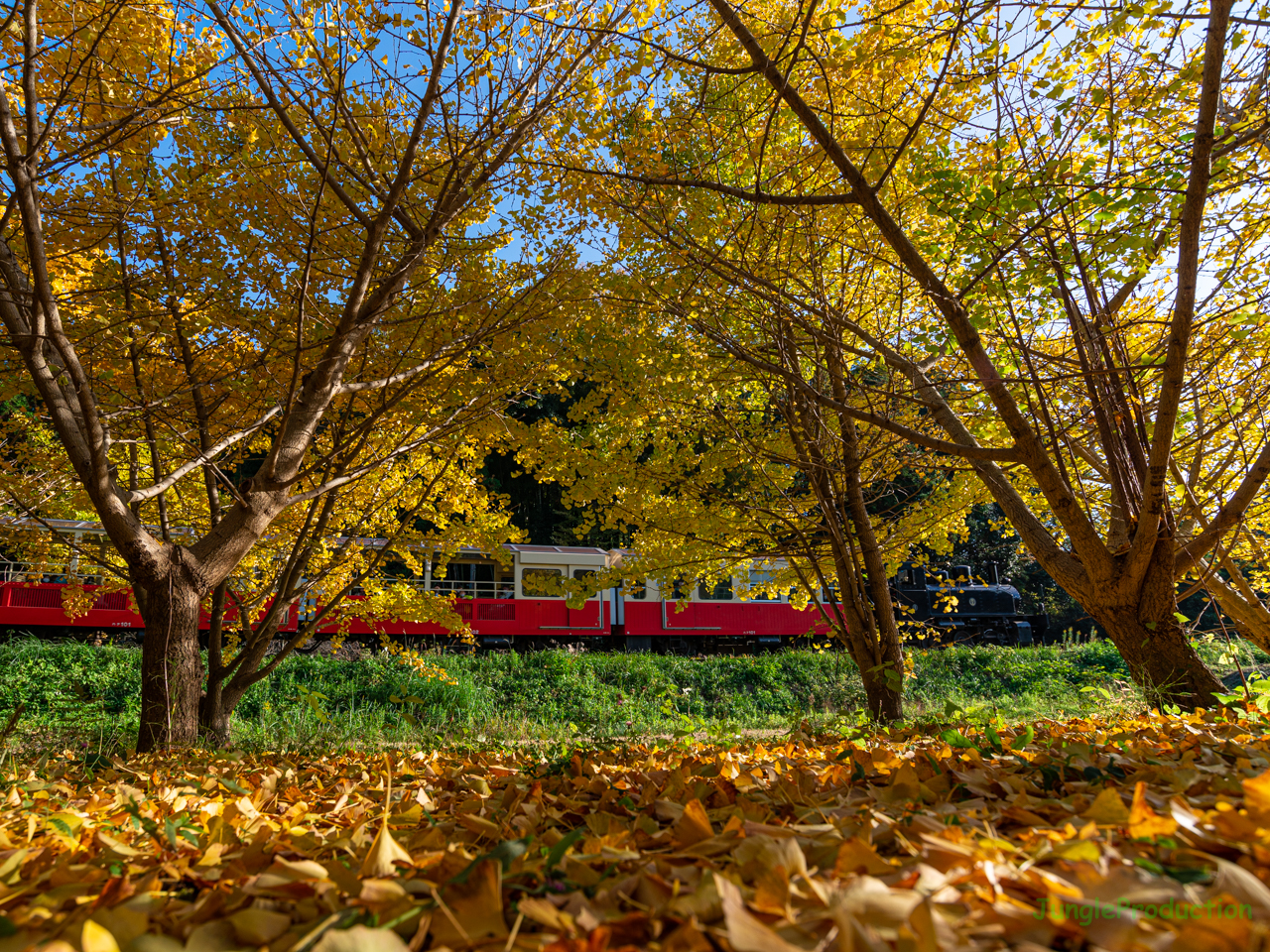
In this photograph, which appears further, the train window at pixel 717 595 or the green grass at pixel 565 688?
the train window at pixel 717 595

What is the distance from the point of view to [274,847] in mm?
1032

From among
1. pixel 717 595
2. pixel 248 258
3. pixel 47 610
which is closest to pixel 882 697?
pixel 248 258

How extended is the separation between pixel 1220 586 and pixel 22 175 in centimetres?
528

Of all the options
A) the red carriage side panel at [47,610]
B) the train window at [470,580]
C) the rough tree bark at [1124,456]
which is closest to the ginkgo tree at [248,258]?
the rough tree bark at [1124,456]

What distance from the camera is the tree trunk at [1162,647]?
113 inches

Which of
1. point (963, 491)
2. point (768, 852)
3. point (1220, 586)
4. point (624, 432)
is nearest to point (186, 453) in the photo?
point (624, 432)

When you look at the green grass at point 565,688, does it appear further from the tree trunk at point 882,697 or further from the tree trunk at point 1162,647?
the tree trunk at point 1162,647

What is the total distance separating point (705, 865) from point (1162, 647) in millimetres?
3018

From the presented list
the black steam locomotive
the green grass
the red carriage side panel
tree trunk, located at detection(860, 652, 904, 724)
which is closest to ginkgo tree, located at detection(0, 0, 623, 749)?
tree trunk, located at detection(860, 652, 904, 724)

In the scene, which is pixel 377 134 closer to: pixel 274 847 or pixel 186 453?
pixel 186 453

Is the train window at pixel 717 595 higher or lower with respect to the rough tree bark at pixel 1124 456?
lower

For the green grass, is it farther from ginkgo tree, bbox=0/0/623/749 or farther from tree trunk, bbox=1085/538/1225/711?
tree trunk, bbox=1085/538/1225/711

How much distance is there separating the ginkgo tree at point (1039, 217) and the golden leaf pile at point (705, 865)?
4.83 ft

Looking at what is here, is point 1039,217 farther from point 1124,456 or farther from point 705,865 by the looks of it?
point 705,865
